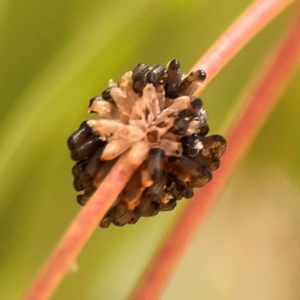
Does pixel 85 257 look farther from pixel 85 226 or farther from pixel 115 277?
pixel 85 226

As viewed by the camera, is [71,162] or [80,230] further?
[71,162]

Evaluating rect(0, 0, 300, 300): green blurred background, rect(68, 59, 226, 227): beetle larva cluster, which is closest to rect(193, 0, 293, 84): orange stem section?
rect(68, 59, 226, 227): beetle larva cluster

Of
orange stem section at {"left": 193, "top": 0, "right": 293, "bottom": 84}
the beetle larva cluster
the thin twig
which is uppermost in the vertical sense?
orange stem section at {"left": 193, "top": 0, "right": 293, "bottom": 84}

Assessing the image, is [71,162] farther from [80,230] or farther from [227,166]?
[80,230]

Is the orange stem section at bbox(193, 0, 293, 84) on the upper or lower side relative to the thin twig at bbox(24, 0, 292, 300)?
upper

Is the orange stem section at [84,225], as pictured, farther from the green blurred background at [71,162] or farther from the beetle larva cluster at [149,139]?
the green blurred background at [71,162]

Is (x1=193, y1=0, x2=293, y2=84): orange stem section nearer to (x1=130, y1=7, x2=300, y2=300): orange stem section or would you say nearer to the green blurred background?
(x1=130, y1=7, x2=300, y2=300): orange stem section

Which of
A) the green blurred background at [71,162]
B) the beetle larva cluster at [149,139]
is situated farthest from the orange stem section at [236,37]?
the green blurred background at [71,162]

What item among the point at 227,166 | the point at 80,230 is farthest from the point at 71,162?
the point at 80,230
